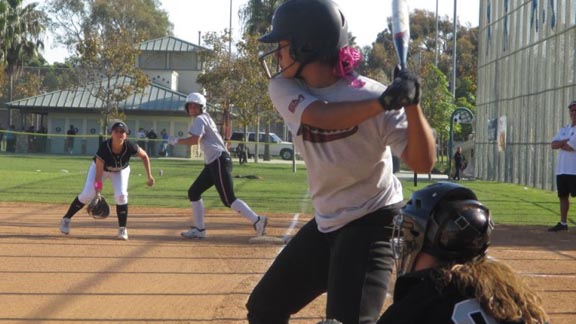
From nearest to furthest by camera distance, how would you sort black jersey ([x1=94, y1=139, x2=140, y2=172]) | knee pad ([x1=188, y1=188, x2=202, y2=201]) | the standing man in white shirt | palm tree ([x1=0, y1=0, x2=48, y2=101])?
black jersey ([x1=94, y1=139, x2=140, y2=172]), knee pad ([x1=188, y1=188, x2=202, y2=201]), the standing man in white shirt, palm tree ([x1=0, y1=0, x2=48, y2=101])

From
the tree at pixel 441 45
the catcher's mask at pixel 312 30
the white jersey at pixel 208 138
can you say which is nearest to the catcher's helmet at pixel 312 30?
the catcher's mask at pixel 312 30

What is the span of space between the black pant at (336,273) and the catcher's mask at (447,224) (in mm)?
925

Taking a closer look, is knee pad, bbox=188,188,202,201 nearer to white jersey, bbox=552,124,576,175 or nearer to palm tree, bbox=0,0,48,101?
white jersey, bbox=552,124,576,175

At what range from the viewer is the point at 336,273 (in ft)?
13.1

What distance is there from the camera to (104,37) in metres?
55.4

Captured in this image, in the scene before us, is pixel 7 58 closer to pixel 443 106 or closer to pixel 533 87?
pixel 443 106

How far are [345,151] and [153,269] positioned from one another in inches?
218

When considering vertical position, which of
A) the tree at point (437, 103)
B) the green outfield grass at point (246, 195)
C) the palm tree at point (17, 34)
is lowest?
the green outfield grass at point (246, 195)

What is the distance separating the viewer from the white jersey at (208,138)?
1155cm

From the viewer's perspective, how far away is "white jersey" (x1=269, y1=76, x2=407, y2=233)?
4020mm

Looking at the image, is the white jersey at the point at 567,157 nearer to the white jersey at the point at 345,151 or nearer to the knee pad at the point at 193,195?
the knee pad at the point at 193,195

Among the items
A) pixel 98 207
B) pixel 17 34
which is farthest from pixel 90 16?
pixel 98 207

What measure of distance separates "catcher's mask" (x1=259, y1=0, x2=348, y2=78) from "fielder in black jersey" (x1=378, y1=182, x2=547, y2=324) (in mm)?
1198

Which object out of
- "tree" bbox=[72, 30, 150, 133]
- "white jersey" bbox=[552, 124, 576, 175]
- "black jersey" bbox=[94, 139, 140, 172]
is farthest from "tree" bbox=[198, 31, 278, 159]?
"black jersey" bbox=[94, 139, 140, 172]
